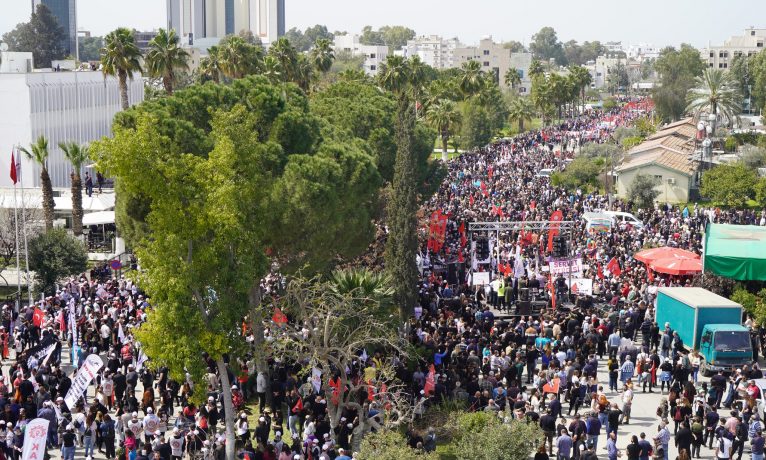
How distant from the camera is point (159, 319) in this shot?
796 inches

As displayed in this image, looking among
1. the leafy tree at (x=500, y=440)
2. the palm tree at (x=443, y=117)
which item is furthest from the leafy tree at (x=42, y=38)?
the leafy tree at (x=500, y=440)

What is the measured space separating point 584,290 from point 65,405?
1748 centimetres

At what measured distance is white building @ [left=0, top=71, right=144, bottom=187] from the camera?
58.4 m

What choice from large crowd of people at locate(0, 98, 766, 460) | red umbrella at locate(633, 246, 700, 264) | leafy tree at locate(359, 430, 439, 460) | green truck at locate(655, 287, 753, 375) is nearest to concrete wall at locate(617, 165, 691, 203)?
large crowd of people at locate(0, 98, 766, 460)

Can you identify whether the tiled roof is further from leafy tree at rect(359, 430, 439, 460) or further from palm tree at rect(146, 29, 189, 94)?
leafy tree at rect(359, 430, 439, 460)

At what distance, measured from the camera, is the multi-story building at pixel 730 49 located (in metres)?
175

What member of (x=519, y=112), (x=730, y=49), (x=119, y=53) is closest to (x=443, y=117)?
(x=519, y=112)

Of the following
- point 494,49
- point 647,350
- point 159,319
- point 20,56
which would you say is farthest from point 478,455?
point 494,49

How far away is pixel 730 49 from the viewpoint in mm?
177250

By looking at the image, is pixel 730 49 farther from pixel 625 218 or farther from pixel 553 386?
pixel 553 386

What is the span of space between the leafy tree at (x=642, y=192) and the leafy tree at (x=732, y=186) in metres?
4.66

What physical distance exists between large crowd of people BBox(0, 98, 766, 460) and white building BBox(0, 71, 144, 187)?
2366cm

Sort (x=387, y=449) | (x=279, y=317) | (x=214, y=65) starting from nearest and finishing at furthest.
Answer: (x=387, y=449) < (x=279, y=317) < (x=214, y=65)

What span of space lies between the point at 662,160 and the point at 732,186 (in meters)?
5.17
